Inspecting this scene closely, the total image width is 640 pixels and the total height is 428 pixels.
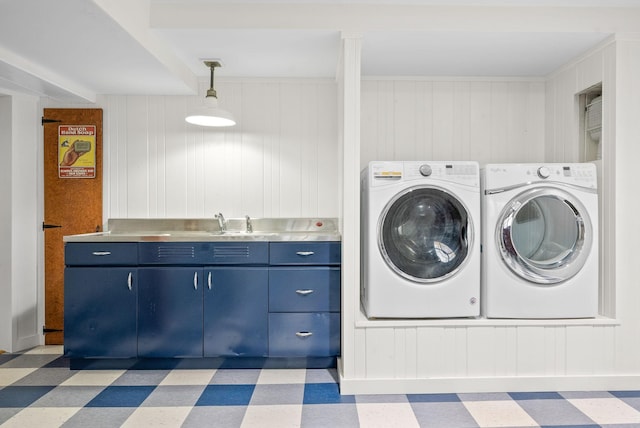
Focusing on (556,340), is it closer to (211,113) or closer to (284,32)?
(284,32)

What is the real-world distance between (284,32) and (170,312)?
1.97m

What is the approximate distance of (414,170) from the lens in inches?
97.9

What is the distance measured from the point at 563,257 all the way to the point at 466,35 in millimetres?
1509

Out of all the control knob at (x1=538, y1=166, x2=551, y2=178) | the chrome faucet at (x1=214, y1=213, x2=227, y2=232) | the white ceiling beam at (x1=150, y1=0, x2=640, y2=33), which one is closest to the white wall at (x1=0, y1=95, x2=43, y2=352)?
the chrome faucet at (x1=214, y1=213, x2=227, y2=232)

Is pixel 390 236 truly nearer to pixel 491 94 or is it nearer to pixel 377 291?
pixel 377 291

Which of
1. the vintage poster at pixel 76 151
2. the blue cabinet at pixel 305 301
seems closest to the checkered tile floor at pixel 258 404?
the blue cabinet at pixel 305 301

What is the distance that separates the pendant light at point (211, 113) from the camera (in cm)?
290

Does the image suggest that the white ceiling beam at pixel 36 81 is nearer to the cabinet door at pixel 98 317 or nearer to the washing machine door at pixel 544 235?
the cabinet door at pixel 98 317

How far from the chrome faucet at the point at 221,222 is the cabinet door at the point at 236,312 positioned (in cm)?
63

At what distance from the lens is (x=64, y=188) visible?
3416 mm

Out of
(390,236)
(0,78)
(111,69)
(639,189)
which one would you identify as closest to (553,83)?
(639,189)

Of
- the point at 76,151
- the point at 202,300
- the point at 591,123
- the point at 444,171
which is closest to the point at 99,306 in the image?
the point at 202,300

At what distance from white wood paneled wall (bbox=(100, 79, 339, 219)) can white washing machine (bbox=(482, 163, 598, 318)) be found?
139cm

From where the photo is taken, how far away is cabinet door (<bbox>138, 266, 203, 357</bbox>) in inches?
109
